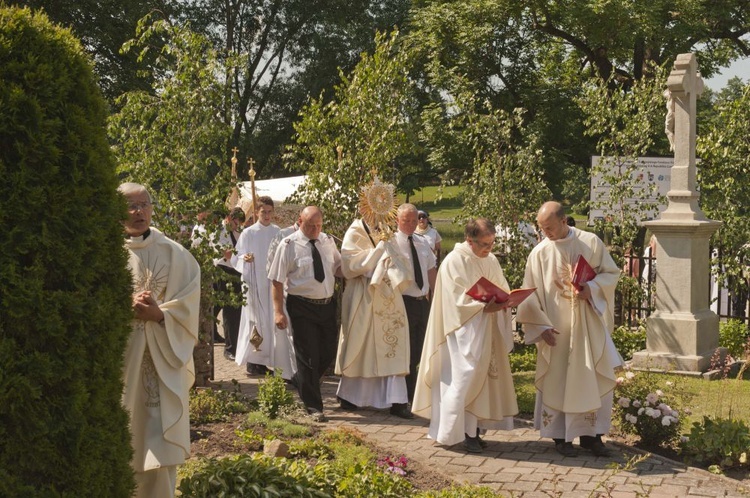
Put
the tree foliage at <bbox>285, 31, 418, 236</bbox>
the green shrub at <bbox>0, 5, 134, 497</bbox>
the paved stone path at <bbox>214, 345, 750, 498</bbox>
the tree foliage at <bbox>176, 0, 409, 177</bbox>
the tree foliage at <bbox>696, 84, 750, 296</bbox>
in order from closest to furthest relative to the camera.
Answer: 1. the green shrub at <bbox>0, 5, 134, 497</bbox>
2. the paved stone path at <bbox>214, 345, 750, 498</bbox>
3. the tree foliage at <bbox>285, 31, 418, 236</bbox>
4. the tree foliage at <bbox>696, 84, 750, 296</bbox>
5. the tree foliage at <bbox>176, 0, 409, 177</bbox>

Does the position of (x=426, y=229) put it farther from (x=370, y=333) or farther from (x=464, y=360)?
(x=464, y=360)

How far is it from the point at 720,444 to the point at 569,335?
1412 mm

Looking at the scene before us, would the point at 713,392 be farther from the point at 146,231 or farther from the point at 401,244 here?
the point at 146,231

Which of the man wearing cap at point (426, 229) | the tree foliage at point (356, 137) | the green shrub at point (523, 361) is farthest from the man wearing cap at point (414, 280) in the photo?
the man wearing cap at point (426, 229)

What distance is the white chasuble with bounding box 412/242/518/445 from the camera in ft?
25.2

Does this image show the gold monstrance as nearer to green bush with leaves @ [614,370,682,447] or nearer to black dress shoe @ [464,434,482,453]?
black dress shoe @ [464,434,482,453]

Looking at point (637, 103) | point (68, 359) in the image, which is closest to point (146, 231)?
point (68, 359)

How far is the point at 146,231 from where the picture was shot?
546cm

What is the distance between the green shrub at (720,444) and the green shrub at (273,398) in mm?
3445

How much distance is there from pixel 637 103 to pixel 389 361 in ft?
20.6

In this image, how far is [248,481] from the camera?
5520 millimetres

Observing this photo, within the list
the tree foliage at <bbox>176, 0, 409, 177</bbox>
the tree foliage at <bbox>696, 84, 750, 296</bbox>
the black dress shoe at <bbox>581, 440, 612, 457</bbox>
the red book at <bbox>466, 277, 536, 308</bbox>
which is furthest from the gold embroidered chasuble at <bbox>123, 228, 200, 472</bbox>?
the tree foliage at <bbox>176, 0, 409, 177</bbox>

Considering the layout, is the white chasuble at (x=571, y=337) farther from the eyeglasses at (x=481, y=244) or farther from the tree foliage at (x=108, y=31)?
the tree foliage at (x=108, y=31)

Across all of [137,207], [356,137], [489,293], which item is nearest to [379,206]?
[356,137]
